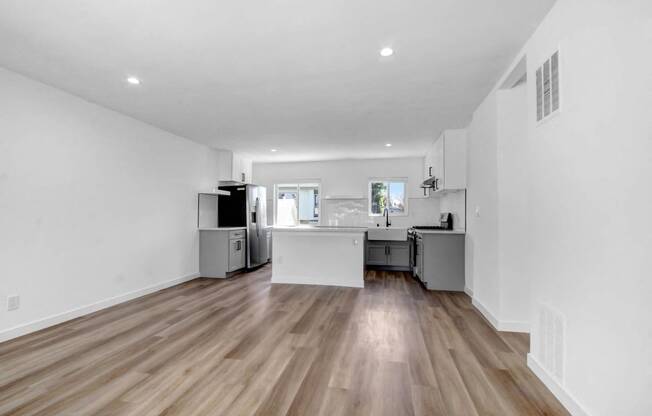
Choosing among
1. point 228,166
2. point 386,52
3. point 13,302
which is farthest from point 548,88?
point 228,166

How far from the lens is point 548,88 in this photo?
2.05m

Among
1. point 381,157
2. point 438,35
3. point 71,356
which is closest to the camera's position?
point 438,35

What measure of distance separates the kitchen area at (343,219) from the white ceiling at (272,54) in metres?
1.87

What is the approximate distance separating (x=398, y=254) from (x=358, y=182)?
6.61 ft

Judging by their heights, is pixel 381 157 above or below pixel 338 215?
above

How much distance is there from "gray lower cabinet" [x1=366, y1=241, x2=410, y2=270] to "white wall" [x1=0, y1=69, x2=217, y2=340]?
387 centimetres

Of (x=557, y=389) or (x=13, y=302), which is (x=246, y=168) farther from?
(x=557, y=389)

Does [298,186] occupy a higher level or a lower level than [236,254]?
higher

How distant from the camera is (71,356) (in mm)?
2510

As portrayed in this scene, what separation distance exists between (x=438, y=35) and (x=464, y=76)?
2.86 feet

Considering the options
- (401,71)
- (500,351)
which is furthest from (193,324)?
(401,71)

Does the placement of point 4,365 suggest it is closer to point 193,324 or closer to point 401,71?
point 193,324

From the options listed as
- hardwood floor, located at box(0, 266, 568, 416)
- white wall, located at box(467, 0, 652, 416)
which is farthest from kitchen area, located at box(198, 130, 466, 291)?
white wall, located at box(467, 0, 652, 416)

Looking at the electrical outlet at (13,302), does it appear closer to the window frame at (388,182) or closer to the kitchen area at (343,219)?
the kitchen area at (343,219)
